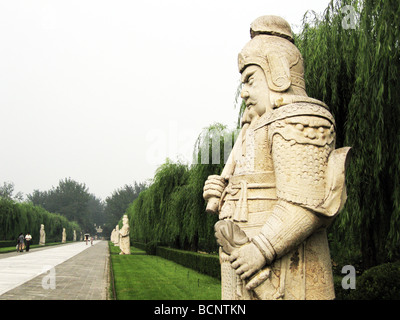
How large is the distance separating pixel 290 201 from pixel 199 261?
1248 centimetres

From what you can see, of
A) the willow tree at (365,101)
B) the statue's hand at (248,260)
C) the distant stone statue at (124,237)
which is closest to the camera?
the statue's hand at (248,260)

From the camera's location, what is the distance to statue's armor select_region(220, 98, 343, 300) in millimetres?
2297

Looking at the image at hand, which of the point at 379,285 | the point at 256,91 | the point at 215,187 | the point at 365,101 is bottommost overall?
the point at 379,285

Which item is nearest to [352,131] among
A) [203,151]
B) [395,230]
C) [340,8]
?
[395,230]

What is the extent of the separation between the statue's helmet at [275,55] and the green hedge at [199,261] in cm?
1003

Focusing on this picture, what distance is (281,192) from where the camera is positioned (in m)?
2.37

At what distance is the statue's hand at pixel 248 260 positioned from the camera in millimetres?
2260

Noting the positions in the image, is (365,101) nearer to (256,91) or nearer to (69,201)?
(256,91)

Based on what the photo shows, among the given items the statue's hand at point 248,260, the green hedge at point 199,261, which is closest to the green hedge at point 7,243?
the green hedge at point 199,261

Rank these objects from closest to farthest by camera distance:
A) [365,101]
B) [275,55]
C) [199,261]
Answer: [275,55] < [365,101] < [199,261]

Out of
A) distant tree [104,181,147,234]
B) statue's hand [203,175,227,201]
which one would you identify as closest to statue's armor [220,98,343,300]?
statue's hand [203,175,227,201]

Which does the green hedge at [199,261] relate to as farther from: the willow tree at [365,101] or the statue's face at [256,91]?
the statue's face at [256,91]

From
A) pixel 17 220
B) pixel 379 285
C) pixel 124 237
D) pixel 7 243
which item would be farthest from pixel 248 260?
pixel 17 220
